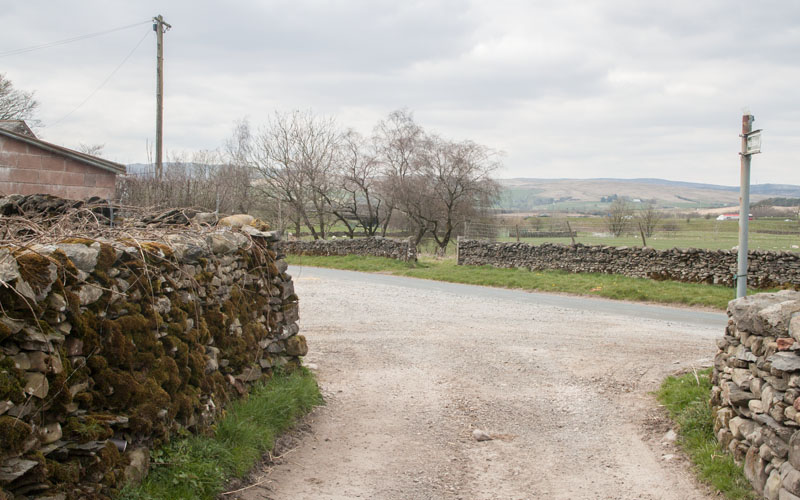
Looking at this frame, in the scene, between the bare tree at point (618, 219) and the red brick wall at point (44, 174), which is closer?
the red brick wall at point (44, 174)

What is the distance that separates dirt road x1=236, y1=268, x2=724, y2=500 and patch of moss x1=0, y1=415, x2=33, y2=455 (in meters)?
2.04

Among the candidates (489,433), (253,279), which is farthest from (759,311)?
(253,279)

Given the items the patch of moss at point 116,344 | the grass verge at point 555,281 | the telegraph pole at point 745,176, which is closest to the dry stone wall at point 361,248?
the grass verge at point 555,281

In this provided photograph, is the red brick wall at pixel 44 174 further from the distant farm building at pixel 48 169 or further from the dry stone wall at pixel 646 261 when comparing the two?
the dry stone wall at pixel 646 261

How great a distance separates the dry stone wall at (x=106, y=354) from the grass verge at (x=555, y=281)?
14927 mm

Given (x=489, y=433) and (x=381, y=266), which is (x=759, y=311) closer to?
(x=489, y=433)

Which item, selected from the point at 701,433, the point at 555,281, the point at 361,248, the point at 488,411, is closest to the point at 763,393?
the point at 701,433

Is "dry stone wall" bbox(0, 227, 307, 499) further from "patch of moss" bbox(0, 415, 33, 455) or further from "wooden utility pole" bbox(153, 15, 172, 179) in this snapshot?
"wooden utility pole" bbox(153, 15, 172, 179)

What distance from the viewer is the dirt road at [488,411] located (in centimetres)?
559

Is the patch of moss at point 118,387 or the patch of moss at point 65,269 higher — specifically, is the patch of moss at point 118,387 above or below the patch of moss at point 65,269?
below

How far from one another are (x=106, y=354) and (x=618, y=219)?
34.9 m

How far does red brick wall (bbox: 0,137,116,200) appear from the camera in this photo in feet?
43.0

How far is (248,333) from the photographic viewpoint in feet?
22.2

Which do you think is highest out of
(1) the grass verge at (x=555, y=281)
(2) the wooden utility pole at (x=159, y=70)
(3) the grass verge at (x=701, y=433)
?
(2) the wooden utility pole at (x=159, y=70)
